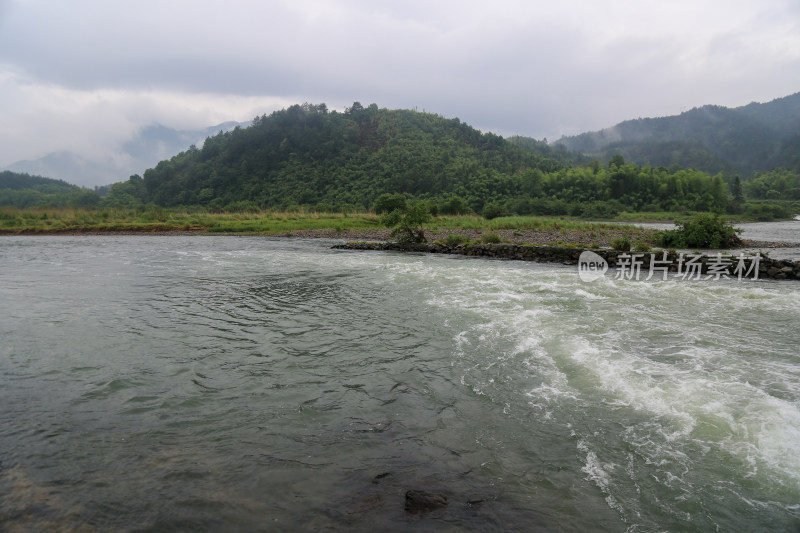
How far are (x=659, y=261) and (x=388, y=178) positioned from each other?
78.6 metres

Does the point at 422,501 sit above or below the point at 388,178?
below

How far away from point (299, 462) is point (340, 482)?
2.01 ft

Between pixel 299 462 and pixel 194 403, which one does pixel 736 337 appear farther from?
pixel 194 403

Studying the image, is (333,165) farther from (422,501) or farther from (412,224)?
(422,501)

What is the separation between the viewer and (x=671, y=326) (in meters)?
9.48

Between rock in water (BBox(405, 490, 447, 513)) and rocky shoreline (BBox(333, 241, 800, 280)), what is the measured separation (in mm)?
14582

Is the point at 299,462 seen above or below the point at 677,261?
below

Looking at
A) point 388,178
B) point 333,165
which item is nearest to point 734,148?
point 388,178

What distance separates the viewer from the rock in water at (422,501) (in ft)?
12.1

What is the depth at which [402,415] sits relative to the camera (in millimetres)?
5586

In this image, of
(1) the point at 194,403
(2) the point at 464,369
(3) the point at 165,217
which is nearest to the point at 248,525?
(1) the point at 194,403

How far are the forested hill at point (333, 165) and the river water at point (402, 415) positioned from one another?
69444 mm

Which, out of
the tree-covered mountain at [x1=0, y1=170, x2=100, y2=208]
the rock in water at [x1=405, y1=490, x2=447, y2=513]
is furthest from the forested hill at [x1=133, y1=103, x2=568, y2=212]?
the rock in water at [x1=405, y1=490, x2=447, y2=513]

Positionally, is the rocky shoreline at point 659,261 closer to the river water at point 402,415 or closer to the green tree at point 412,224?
the green tree at point 412,224
